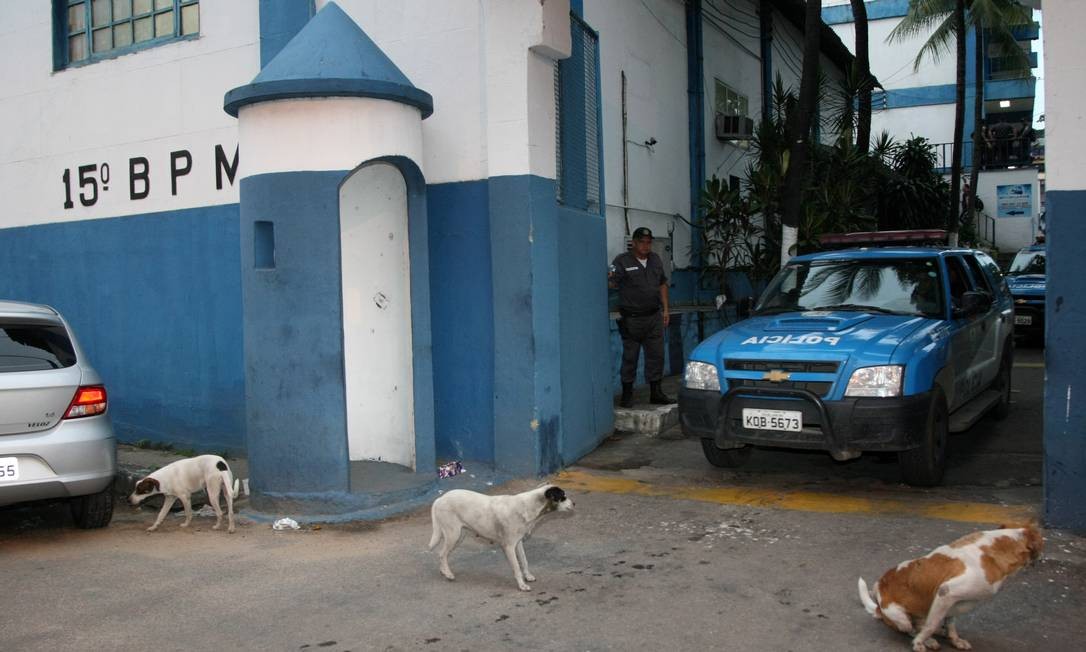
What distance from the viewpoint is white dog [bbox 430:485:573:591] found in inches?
195

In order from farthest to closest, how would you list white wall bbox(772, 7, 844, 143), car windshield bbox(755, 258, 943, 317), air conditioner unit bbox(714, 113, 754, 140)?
white wall bbox(772, 7, 844, 143)
air conditioner unit bbox(714, 113, 754, 140)
car windshield bbox(755, 258, 943, 317)

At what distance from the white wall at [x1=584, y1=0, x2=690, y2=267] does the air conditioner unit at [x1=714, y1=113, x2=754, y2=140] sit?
92 centimetres

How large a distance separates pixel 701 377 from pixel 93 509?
446 cm

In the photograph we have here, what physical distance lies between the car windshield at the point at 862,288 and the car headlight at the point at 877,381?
115 centimetres

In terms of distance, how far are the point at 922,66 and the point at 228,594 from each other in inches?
1520

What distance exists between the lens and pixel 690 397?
6.96 m

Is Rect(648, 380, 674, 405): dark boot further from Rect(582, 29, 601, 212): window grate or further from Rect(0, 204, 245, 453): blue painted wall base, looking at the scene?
Rect(0, 204, 245, 453): blue painted wall base

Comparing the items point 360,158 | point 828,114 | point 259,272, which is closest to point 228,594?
point 259,272

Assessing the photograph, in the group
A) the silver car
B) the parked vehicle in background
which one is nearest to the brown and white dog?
the silver car

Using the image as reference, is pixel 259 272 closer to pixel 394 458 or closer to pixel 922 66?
pixel 394 458

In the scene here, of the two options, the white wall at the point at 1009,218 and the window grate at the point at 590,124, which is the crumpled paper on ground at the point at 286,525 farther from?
the white wall at the point at 1009,218

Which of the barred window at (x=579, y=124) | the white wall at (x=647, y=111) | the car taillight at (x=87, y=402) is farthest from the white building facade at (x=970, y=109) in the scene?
the car taillight at (x=87, y=402)

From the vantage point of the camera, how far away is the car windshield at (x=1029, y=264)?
1720 cm

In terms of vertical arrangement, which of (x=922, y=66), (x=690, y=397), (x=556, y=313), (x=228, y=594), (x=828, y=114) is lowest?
(x=228, y=594)
